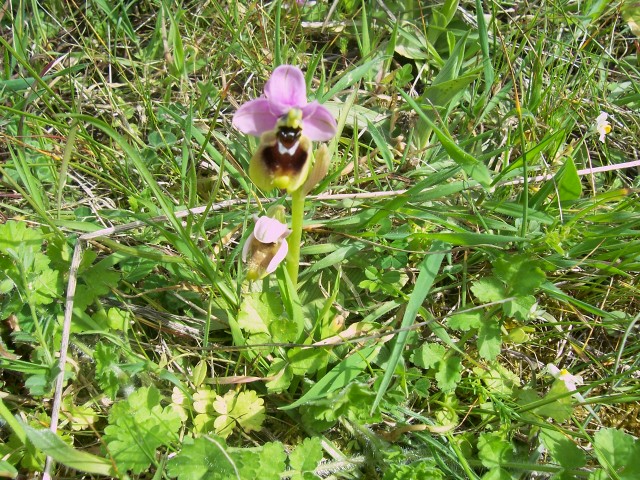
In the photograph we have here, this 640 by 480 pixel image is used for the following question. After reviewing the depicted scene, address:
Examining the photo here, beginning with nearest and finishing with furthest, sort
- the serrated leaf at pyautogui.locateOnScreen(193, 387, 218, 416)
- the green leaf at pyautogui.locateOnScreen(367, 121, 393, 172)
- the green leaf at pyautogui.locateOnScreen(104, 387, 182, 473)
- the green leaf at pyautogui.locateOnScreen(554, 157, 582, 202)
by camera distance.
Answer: the green leaf at pyautogui.locateOnScreen(104, 387, 182, 473), the serrated leaf at pyautogui.locateOnScreen(193, 387, 218, 416), the green leaf at pyautogui.locateOnScreen(554, 157, 582, 202), the green leaf at pyautogui.locateOnScreen(367, 121, 393, 172)

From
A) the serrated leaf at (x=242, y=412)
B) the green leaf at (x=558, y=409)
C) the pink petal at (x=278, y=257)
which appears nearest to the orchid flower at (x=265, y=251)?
the pink petal at (x=278, y=257)

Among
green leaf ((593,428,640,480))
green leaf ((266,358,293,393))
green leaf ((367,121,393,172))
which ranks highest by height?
green leaf ((367,121,393,172))

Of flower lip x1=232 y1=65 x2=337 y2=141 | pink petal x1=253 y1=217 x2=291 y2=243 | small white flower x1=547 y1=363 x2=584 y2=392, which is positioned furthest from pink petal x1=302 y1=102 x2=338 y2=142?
small white flower x1=547 y1=363 x2=584 y2=392

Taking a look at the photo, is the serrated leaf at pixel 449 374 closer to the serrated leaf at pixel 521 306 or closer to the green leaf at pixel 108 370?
the serrated leaf at pixel 521 306

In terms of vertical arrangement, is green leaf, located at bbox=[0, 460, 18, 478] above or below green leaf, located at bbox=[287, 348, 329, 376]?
above

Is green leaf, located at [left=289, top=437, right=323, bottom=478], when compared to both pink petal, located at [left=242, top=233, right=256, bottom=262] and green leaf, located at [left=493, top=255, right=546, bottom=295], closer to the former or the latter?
pink petal, located at [left=242, top=233, right=256, bottom=262]

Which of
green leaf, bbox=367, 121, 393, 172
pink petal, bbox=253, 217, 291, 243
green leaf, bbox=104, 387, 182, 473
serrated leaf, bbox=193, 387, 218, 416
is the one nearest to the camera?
green leaf, bbox=104, 387, 182, 473

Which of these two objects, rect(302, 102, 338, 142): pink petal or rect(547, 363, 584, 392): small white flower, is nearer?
rect(302, 102, 338, 142): pink petal
